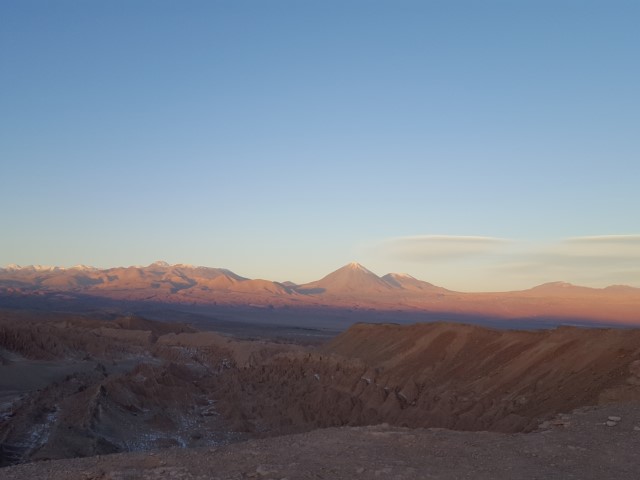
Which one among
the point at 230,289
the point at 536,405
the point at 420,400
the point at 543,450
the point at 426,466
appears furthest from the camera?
the point at 230,289

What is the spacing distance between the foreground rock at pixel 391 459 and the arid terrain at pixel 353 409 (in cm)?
4

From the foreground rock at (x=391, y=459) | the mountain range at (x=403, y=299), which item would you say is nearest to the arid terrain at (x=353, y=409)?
the foreground rock at (x=391, y=459)

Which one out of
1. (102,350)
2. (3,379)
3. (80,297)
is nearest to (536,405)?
(3,379)

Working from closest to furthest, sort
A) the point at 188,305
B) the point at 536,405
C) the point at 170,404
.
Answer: the point at 536,405 → the point at 170,404 → the point at 188,305

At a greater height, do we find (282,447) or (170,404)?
(282,447)

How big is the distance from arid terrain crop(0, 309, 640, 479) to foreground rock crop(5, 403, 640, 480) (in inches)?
1.4

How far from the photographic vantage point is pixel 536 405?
16.6 metres

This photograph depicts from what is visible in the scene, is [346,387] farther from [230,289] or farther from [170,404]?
[230,289]

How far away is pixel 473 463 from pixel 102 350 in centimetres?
4045

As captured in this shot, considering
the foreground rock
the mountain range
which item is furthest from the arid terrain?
the mountain range

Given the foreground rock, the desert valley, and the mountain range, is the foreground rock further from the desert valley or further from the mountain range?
the mountain range

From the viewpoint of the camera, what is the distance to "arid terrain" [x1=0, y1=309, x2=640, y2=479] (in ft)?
31.9

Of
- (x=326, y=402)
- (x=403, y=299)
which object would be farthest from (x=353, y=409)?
(x=403, y=299)

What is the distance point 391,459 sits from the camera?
981cm
